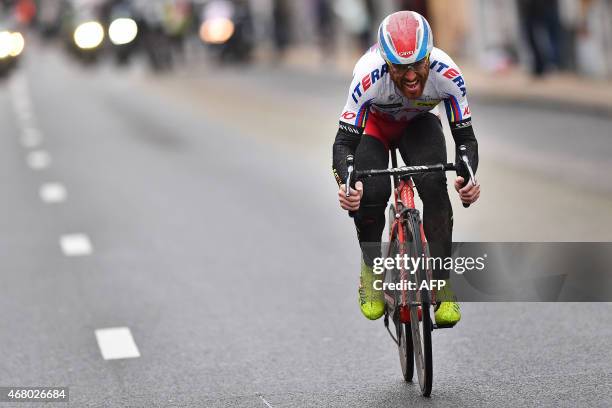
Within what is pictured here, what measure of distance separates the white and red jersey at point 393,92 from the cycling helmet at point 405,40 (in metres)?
0.26

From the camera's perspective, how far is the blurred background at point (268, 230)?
751 cm

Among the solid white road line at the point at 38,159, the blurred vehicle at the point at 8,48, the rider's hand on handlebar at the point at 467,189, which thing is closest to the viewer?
the rider's hand on handlebar at the point at 467,189

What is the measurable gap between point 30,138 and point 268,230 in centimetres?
1253

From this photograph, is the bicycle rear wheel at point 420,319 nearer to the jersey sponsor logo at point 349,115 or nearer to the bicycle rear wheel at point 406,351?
the bicycle rear wheel at point 406,351

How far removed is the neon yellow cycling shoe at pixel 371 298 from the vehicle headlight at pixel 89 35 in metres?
39.0

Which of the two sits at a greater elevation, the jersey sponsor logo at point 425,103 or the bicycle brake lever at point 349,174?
the jersey sponsor logo at point 425,103

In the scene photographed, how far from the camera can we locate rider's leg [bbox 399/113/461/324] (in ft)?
22.7

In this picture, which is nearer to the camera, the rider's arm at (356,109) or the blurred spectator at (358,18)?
the rider's arm at (356,109)

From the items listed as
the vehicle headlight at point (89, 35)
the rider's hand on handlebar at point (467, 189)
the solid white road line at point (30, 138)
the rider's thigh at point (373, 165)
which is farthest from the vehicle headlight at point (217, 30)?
the rider's hand on handlebar at point (467, 189)

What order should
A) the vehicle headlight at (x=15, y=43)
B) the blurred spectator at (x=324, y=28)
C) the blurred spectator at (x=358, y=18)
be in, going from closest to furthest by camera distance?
the blurred spectator at (x=358, y=18) < the blurred spectator at (x=324, y=28) < the vehicle headlight at (x=15, y=43)

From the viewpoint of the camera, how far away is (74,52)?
48.1 meters

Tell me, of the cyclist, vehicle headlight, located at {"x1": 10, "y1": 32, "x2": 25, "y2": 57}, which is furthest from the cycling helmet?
vehicle headlight, located at {"x1": 10, "y1": 32, "x2": 25, "y2": 57}

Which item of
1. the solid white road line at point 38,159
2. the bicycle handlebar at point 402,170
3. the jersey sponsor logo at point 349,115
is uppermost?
the jersey sponsor logo at point 349,115

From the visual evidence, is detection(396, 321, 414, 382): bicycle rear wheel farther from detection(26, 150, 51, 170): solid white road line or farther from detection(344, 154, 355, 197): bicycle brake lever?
detection(26, 150, 51, 170): solid white road line
